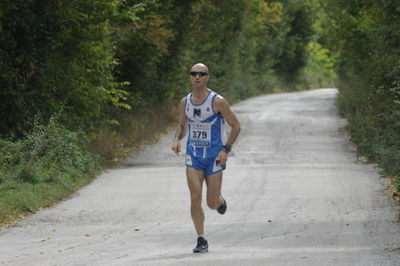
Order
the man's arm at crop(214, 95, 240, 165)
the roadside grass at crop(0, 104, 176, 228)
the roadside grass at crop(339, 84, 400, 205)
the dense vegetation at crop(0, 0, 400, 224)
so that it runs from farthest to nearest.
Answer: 1. the dense vegetation at crop(0, 0, 400, 224)
2. the roadside grass at crop(0, 104, 176, 228)
3. the roadside grass at crop(339, 84, 400, 205)
4. the man's arm at crop(214, 95, 240, 165)

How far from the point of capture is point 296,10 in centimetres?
6919

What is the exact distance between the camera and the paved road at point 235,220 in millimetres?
9375

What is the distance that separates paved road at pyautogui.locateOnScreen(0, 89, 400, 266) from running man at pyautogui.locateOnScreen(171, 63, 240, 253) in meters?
0.69

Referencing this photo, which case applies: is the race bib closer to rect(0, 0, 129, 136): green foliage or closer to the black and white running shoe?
the black and white running shoe

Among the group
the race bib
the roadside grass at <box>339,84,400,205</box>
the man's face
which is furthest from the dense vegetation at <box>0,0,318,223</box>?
the roadside grass at <box>339,84,400,205</box>

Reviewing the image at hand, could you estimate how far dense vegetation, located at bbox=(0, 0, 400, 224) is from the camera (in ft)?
52.6

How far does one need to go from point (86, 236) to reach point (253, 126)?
20983 mm

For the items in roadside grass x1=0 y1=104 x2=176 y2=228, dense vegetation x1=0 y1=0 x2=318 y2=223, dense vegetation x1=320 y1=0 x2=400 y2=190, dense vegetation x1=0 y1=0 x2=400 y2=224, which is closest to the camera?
roadside grass x1=0 y1=104 x2=176 y2=228

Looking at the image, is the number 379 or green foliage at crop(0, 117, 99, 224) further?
A: green foliage at crop(0, 117, 99, 224)

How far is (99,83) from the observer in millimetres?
20719

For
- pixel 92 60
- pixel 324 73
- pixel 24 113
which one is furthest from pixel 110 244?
pixel 324 73

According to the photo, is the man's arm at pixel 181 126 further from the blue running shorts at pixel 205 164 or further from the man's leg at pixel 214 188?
the man's leg at pixel 214 188

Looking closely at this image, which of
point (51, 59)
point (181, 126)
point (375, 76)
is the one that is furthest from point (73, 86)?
point (181, 126)

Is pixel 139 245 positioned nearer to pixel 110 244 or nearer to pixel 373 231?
pixel 110 244
